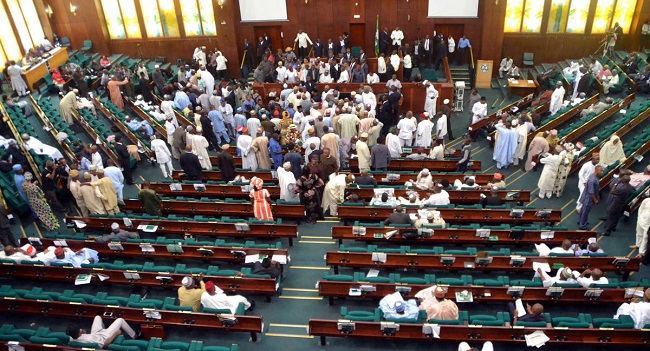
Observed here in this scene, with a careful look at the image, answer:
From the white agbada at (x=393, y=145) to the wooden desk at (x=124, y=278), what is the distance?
6193mm

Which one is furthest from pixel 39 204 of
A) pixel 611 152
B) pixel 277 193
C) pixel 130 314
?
pixel 611 152

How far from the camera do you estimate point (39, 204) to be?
12.3m

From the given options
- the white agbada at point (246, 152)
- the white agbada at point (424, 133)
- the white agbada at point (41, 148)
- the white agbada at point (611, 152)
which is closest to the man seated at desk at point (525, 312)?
the white agbada at point (611, 152)

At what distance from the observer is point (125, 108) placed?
18.3 m

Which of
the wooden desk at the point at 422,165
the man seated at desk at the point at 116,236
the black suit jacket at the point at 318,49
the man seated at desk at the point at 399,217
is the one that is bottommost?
the wooden desk at the point at 422,165

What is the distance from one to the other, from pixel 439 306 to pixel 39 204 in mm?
10031

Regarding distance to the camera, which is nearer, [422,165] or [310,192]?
[310,192]

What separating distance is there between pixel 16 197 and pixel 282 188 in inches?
282

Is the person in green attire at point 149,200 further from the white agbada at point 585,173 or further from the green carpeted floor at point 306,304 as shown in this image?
the white agbada at point 585,173

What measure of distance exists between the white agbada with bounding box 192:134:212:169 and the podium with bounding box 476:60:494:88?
12.2 meters

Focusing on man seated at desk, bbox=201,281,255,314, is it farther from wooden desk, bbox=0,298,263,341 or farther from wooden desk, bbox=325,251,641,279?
wooden desk, bbox=325,251,641,279

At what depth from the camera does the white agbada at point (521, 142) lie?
564 inches

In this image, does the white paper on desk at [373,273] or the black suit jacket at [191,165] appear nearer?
the white paper on desk at [373,273]

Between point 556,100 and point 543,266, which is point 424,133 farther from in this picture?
point 543,266
